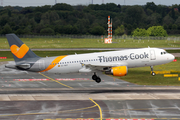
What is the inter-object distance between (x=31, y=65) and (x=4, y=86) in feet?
20.1

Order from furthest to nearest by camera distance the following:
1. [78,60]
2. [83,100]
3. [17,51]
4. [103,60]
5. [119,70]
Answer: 1. [78,60]
2. [103,60]
3. [17,51]
4. [119,70]
5. [83,100]

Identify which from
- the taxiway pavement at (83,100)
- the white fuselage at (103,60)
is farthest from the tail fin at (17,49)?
the taxiway pavement at (83,100)

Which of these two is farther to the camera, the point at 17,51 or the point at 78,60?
the point at 78,60

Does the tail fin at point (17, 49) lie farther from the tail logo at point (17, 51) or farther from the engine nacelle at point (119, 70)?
the engine nacelle at point (119, 70)

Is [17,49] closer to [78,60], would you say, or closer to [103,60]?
[78,60]

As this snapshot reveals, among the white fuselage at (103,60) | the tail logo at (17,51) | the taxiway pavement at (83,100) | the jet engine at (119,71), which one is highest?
the tail logo at (17,51)

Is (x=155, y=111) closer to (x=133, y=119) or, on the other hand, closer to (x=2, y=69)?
(x=133, y=119)

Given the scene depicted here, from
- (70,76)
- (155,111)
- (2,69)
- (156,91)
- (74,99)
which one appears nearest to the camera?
(155,111)

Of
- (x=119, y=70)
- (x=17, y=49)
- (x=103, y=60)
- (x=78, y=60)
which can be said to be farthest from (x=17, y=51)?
(x=119, y=70)

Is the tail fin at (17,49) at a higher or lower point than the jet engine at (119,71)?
higher

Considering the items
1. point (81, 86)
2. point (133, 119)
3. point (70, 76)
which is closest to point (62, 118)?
point (133, 119)

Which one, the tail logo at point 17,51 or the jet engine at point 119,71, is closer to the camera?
the jet engine at point 119,71

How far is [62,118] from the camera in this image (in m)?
30.2

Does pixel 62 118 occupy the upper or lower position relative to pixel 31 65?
lower
